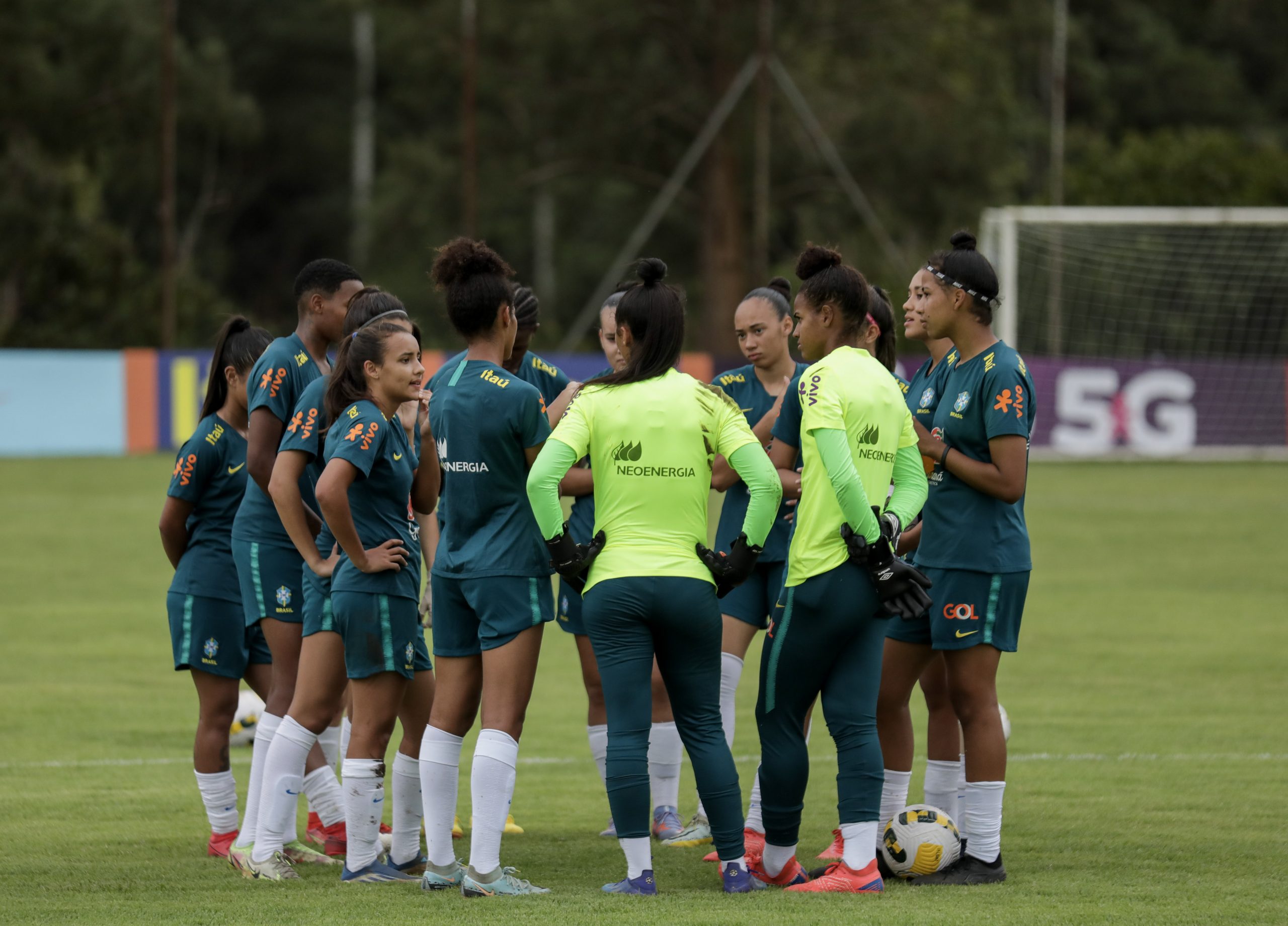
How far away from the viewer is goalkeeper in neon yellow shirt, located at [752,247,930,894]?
18.0 feet

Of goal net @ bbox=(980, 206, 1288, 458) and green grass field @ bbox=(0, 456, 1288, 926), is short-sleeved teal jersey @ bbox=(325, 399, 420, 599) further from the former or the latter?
goal net @ bbox=(980, 206, 1288, 458)

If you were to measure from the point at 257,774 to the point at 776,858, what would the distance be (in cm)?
200

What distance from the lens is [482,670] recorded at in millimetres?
5734

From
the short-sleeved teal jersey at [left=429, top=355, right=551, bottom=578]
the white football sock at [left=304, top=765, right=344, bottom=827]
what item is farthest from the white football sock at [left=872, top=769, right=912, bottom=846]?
the white football sock at [left=304, top=765, right=344, bottom=827]

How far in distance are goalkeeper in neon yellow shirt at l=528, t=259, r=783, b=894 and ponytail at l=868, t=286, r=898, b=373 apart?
1.18m

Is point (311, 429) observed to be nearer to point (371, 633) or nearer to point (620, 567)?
point (371, 633)

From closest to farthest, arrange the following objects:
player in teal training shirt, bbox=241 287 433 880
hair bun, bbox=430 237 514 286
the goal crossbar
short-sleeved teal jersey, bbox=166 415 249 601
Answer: hair bun, bbox=430 237 514 286, player in teal training shirt, bbox=241 287 433 880, short-sleeved teal jersey, bbox=166 415 249 601, the goal crossbar

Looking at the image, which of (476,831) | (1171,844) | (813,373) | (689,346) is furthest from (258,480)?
(689,346)

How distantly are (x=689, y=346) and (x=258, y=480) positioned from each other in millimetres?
35943

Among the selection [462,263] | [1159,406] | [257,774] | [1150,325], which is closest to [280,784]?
[257,774]

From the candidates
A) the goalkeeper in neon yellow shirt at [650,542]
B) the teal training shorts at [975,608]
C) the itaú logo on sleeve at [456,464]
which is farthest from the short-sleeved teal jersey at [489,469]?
Result: the teal training shorts at [975,608]

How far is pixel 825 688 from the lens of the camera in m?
5.67

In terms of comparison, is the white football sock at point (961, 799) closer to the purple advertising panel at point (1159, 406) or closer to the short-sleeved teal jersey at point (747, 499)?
the short-sleeved teal jersey at point (747, 499)

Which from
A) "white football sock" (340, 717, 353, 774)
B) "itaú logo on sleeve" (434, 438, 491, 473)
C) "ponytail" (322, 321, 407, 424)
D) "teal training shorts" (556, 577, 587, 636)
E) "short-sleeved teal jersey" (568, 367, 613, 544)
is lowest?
"white football sock" (340, 717, 353, 774)
